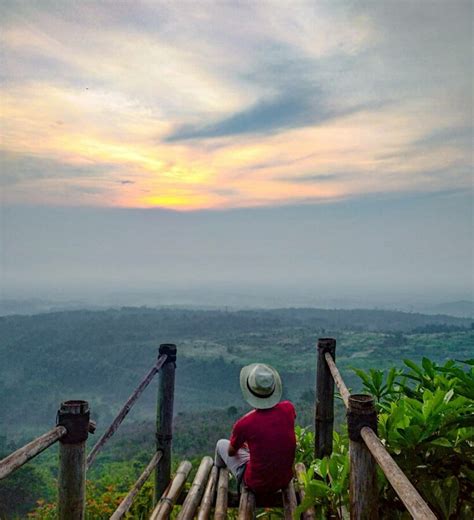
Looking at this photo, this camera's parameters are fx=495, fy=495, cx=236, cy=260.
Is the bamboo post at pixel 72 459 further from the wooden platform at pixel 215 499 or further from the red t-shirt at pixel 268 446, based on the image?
the red t-shirt at pixel 268 446

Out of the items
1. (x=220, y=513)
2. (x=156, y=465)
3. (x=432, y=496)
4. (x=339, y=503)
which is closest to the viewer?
(x=432, y=496)

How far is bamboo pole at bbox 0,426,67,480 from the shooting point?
Result: 1890 millimetres

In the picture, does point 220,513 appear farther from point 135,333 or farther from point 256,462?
point 135,333

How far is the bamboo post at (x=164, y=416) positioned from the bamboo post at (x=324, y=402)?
5.30ft

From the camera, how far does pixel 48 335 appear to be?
120 m

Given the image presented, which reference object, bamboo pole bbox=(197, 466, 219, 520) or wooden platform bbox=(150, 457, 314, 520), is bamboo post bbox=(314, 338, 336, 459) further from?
bamboo pole bbox=(197, 466, 219, 520)

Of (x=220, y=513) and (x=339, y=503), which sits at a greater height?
(x=339, y=503)

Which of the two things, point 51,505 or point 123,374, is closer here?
point 51,505

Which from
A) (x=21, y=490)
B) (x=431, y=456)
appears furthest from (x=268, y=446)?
(x=21, y=490)

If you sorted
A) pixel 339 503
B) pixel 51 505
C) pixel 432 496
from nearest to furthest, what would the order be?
pixel 432 496, pixel 339 503, pixel 51 505

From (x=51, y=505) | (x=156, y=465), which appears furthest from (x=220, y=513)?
(x=51, y=505)

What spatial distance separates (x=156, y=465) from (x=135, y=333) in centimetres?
12023

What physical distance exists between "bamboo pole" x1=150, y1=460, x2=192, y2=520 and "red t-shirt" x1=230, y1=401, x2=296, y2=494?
78cm

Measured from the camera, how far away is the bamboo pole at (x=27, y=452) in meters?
1.89
